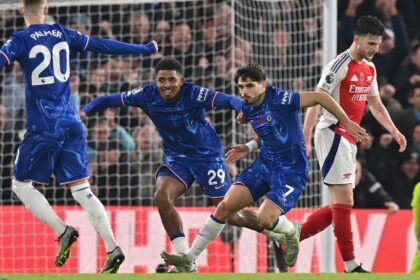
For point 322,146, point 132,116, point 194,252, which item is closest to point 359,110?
point 322,146

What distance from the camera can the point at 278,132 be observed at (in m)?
9.68

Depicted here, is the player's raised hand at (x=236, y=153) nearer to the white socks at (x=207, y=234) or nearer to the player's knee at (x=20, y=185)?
the white socks at (x=207, y=234)

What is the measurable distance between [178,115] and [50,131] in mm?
1119

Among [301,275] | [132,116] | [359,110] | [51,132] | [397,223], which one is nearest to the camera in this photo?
[301,275]

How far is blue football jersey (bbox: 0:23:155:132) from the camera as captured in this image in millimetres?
9461

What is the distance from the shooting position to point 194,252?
9.66 meters

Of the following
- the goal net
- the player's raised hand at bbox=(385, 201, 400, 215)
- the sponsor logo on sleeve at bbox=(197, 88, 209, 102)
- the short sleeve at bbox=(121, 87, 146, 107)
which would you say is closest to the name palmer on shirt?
the short sleeve at bbox=(121, 87, 146, 107)

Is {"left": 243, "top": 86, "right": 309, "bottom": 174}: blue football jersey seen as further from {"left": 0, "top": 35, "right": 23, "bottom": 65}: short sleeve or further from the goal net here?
the goal net

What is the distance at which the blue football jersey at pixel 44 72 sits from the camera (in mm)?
9461

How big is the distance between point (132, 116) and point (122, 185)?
852 mm

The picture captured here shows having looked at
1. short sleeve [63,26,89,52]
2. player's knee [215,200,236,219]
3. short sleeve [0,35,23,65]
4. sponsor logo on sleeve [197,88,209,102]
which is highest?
short sleeve [63,26,89,52]

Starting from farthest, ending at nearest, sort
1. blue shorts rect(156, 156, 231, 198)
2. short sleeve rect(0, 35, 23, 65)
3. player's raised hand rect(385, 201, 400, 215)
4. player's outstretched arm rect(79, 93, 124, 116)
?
player's raised hand rect(385, 201, 400, 215)
blue shorts rect(156, 156, 231, 198)
player's outstretched arm rect(79, 93, 124, 116)
short sleeve rect(0, 35, 23, 65)

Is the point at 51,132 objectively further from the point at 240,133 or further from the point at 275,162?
the point at 240,133

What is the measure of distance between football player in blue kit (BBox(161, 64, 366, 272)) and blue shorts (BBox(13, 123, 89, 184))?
104 centimetres
